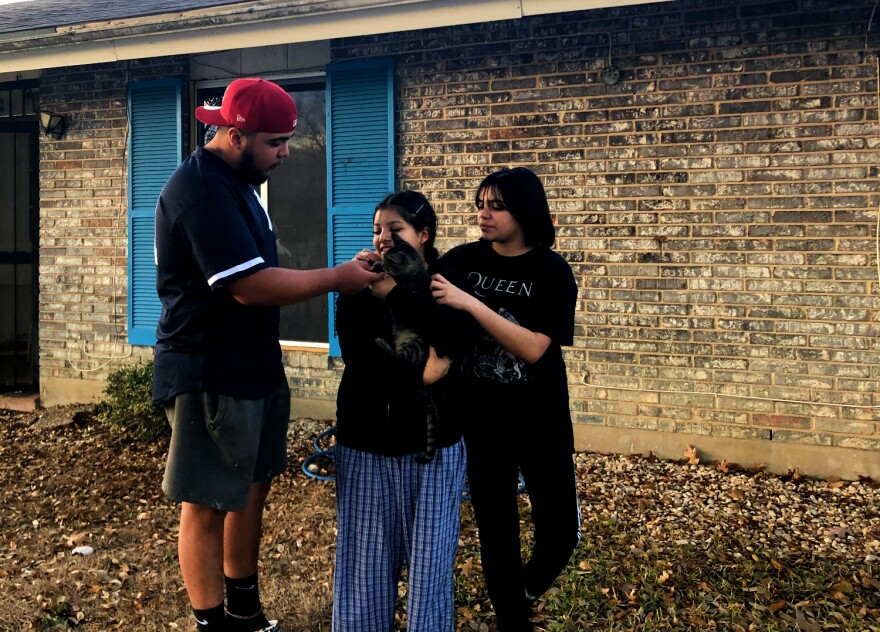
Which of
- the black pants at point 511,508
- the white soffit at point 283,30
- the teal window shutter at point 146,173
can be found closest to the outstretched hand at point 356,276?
the black pants at point 511,508

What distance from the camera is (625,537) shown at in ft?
12.7

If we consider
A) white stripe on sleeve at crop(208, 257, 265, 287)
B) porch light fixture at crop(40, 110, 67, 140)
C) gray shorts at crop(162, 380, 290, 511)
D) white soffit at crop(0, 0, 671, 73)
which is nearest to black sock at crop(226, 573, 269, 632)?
gray shorts at crop(162, 380, 290, 511)

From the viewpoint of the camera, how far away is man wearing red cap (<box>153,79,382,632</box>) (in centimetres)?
226

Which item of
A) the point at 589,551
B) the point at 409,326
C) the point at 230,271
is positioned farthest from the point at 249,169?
the point at 589,551

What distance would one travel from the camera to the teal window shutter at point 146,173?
648cm

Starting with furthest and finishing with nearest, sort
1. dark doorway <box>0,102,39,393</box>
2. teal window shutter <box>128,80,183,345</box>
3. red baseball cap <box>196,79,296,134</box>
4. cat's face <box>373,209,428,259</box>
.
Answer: dark doorway <box>0,102,39,393</box>
teal window shutter <box>128,80,183,345</box>
red baseball cap <box>196,79,296,134</box>
cat's face <box>373,209,428,259</box>

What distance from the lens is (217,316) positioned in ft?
7.70

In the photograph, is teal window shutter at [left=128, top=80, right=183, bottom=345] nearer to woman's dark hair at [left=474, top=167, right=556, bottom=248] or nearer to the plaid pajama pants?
woman's dark hair at [left=474, top=167, right=556, bottom=248]

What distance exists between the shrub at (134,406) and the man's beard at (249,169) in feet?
12.0

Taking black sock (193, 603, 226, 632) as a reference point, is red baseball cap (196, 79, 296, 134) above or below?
above

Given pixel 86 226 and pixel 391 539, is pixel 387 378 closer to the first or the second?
pixel 391 539

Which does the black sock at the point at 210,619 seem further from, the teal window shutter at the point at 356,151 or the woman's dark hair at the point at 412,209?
the teal window shutter at the point at 356,151

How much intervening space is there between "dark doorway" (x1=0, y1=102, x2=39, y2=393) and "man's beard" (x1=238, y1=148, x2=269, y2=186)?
6009 millimetres

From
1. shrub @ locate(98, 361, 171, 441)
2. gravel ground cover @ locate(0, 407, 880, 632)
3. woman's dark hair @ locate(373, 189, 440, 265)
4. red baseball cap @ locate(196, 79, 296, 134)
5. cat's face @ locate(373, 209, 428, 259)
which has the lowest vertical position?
gravel ground cover @ locate(0, 407, 880, 632)
